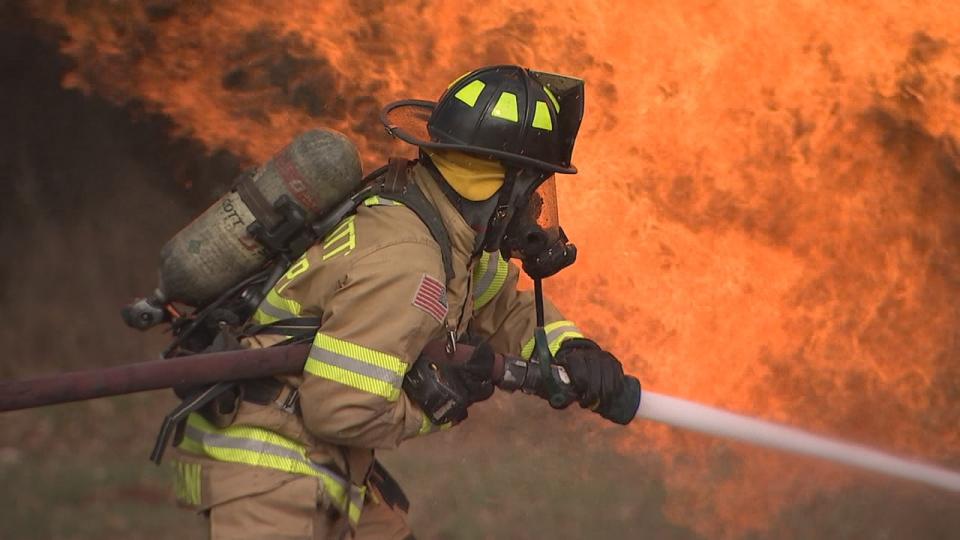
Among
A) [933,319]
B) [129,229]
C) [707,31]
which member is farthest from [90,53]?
[933,319]

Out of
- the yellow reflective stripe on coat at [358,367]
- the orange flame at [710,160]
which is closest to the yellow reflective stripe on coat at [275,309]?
the yellow reflective stripe on coat at [358,367]

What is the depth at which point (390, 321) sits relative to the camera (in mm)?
3219

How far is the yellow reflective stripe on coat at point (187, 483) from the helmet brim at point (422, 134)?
1.24 m

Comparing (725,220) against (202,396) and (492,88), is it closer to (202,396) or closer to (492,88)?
(492,88)

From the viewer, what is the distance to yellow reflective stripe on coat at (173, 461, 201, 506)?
3.51m

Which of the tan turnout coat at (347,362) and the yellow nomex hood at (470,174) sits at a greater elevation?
the yellow nomex hood at (470,174)

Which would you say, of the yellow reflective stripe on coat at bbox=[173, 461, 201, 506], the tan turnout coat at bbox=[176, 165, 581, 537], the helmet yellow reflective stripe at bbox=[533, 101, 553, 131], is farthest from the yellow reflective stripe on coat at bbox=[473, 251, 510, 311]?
the yellow reflective stripe on coat at bbox=[173, 461, 201, 506]

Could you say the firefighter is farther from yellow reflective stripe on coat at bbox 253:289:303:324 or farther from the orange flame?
the orange flame

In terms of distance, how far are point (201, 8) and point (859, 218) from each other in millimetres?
3961

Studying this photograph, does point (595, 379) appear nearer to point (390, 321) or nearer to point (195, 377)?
point (390, 321)

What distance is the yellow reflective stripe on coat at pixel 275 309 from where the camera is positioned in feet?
11.3

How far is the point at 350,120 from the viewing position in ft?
22.3

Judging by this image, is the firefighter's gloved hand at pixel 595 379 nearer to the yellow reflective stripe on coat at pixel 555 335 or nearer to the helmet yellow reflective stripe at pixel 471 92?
the yellow reflective stripe on coat at pixel 555 335

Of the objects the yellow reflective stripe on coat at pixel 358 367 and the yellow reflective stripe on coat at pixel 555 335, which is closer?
the yellow reflective stripe on coat at pixel 358 367
